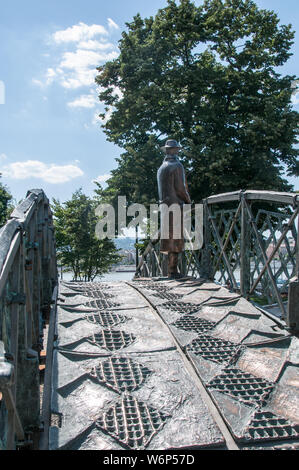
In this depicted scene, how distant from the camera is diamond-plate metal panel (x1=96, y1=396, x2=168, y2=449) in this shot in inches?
84.4

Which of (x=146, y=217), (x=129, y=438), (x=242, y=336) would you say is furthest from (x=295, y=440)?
(x=146, y=217)

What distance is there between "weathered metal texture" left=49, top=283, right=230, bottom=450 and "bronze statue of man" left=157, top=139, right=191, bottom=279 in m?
3.07

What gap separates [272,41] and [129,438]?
50.3ft

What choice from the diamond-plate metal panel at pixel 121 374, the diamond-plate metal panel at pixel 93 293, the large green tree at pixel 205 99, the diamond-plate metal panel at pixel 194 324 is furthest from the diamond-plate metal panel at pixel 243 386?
the large green tree at pixel 205 99

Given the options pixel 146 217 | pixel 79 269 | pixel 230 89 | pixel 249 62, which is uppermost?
pixel 249 62

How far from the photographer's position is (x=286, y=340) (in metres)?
3.38

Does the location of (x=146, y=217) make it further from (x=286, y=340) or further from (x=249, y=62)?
(x=286, y=340)

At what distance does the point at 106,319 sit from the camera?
12.9 feet

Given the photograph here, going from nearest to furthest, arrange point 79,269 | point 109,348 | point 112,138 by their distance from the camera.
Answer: point 109,348, point 112,138, point 79,269

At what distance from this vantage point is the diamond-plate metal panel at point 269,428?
2.21 metres

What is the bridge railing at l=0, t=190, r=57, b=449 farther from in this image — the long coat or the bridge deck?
the long coat

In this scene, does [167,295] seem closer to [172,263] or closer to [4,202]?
[172,263]

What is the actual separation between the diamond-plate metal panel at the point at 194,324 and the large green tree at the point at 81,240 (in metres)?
14.5

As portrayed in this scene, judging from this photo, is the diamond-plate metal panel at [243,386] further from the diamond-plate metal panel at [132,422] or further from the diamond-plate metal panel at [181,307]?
the diamond-plate metal panel at [181,307]
